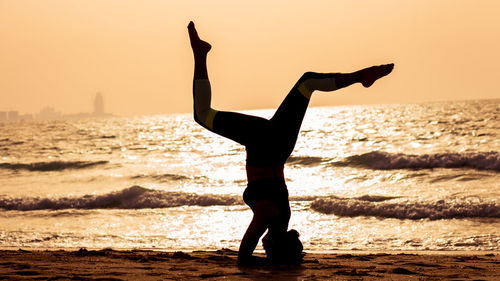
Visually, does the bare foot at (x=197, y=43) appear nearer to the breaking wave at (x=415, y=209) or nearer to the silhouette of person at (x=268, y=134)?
the silhouette of person at (x=268, y=134)

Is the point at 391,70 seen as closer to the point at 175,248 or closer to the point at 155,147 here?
the point at 175,248

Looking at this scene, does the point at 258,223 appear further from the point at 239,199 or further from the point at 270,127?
the point at 239,199

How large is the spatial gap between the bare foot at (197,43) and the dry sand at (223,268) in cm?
207

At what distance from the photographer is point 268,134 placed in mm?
5535

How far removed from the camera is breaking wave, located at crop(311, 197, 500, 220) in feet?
40.2

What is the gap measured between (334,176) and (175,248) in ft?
44.9

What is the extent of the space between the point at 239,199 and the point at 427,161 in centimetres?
1033

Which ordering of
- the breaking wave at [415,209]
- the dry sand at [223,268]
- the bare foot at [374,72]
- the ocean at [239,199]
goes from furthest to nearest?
the breaking wave at [415,209] → the ocean at [239,199] → the dry sand at [223,268] → the bare foot at [374,72]

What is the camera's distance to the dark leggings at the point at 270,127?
5.46 meters

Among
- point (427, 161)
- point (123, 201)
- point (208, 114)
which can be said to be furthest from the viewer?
point (427, 161)

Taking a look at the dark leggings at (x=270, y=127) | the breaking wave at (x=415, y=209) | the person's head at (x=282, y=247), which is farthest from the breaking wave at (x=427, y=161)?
the dark leggings at (x=270, y=127)

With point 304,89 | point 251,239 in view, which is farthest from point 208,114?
point 251,239

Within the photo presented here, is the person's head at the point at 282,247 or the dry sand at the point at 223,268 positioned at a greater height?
the person's head at the point at 282,247

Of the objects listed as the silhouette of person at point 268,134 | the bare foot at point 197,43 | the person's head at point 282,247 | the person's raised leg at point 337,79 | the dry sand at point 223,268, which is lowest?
the dry sand at point 223,268
